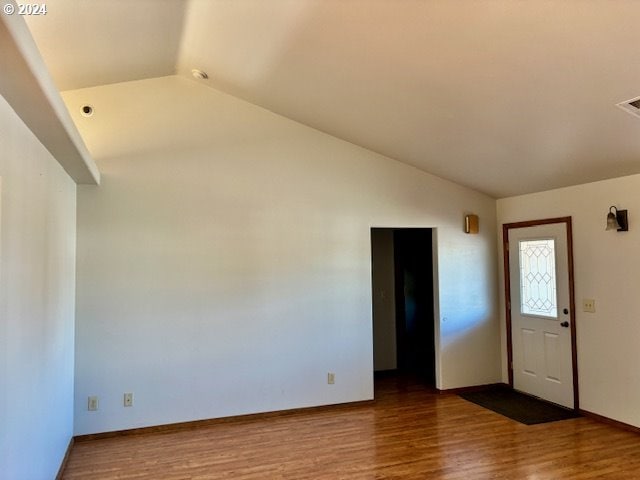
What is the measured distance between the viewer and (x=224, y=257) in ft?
14.4

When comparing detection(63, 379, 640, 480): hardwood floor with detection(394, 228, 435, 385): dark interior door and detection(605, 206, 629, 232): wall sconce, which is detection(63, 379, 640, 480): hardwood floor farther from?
detection(605, 206, 629, 232): wall sconce

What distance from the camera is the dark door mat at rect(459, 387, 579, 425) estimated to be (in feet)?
14.1

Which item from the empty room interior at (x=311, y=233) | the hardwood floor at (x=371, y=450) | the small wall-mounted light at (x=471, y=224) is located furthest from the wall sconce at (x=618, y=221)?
the hardwood floor at (x=371, y=450)

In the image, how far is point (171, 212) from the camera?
4.23 metres

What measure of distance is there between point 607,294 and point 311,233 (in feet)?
9.52

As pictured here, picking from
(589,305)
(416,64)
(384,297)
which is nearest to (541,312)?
(589,305)

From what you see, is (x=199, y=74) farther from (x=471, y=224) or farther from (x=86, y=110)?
(x=471, y=224)

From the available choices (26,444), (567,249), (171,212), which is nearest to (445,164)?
(567,249)

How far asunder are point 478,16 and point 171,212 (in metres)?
3.08

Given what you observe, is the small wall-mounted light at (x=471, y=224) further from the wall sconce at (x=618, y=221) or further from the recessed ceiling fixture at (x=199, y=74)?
the recessed ceiling fixture at (x=199, y=74)

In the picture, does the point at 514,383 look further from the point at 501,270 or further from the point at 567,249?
the point at 567,249

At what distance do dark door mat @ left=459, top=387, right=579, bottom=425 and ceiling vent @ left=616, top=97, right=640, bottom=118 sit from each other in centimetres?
285

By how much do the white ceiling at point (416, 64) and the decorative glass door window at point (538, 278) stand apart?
2.48ft

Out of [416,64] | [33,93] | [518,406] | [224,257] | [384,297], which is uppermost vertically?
[416,64]
